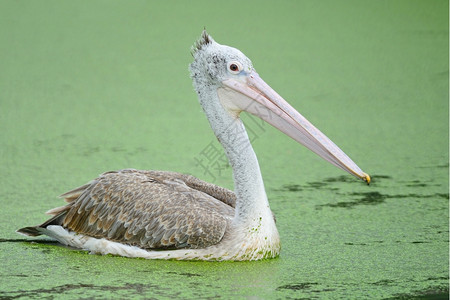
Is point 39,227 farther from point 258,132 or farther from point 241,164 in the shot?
point 258,132

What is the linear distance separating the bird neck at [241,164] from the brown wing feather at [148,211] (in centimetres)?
12

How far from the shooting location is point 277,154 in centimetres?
625

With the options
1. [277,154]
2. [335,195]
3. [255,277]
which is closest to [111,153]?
[277,154]

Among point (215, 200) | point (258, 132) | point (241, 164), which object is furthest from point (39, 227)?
point (258, 132)

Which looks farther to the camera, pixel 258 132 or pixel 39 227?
pixel 258 132

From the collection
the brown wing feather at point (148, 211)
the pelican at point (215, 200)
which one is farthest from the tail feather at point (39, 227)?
the pelican at point (215, 200)

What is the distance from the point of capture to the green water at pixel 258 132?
12.6ft

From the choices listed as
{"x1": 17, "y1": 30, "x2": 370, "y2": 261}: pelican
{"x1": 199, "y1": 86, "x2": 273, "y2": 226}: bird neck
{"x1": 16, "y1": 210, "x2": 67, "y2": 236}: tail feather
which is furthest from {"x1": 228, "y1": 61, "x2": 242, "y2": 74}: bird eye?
{"x1": 16, "y1": 210, "x2": 67, "y2": 236}: tail feather

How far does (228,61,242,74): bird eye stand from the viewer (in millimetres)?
4137

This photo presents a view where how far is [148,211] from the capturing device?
420 centimetres

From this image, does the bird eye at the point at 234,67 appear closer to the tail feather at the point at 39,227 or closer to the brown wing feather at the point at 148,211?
the brown wing feather at the point at 148,211

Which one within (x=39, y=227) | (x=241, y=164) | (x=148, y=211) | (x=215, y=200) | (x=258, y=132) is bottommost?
(x=39, y=227)

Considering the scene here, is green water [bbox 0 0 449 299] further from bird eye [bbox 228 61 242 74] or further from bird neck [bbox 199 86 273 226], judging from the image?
bird eye [bbox 228 61 242 74]

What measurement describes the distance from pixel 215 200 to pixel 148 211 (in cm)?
38
